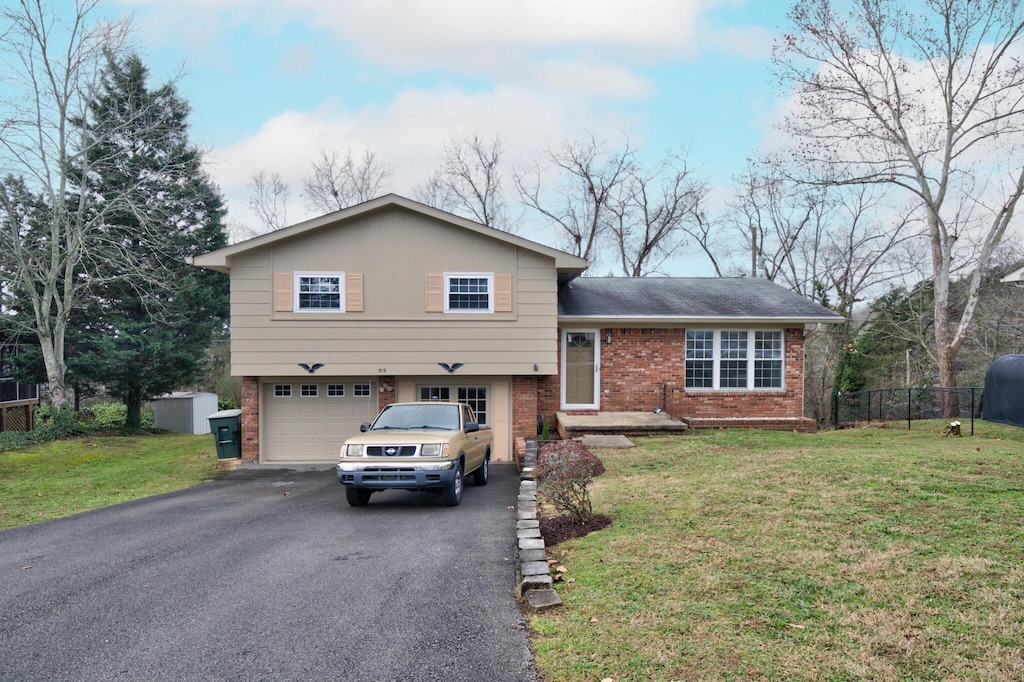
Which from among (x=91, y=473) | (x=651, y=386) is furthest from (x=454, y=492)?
(x=91, y=473)

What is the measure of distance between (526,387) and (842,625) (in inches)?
532

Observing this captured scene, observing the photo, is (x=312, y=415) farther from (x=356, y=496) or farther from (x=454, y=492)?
(x=454, y=492)

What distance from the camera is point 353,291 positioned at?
56.9ft

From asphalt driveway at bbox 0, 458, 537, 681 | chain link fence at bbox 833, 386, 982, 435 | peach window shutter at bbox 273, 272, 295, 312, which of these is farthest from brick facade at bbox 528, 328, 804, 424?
asphalt driveway at bbox 0, 458, 537, 681

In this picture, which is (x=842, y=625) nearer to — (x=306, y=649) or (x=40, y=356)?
(x=306, y=649)

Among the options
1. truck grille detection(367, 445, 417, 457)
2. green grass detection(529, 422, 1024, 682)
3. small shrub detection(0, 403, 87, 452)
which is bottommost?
small shrub detection(0, 403, 87, 452)

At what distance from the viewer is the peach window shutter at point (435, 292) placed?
A: 1742cm

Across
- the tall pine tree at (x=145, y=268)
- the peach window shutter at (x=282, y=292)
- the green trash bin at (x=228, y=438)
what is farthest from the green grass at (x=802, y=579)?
the tall pine tree at (x=145, y=268)

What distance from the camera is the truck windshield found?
11.8 meters

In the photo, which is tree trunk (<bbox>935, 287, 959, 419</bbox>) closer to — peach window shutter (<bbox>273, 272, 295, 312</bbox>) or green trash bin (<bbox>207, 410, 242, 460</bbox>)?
peach window shutter (<bbox>273, 272, 295, 312</bbox>)

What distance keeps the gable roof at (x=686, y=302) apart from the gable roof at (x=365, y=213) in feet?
6.20

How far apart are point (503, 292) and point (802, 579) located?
12.5 metres

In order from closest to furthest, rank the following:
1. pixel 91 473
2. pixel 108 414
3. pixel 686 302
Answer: pixel 91 473, pixel 686 302, pixel 108 414

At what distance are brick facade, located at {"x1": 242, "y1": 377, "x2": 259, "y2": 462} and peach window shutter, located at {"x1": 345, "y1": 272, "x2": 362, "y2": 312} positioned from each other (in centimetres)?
318
